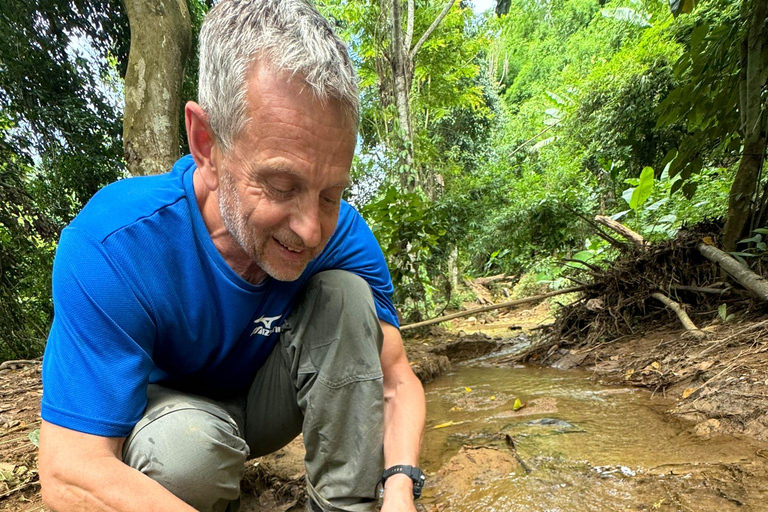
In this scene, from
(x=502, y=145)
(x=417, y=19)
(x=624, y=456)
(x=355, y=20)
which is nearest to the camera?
(x=624, y=456)

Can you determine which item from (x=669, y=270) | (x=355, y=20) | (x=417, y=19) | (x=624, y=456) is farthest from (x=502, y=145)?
(x=624, y=456)

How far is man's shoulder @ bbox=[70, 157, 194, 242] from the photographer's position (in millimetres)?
850

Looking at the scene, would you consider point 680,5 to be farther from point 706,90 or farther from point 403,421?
point 403,421

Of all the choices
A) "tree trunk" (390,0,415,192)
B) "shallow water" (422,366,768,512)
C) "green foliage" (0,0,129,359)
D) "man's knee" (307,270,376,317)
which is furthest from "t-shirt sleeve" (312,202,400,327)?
"tree trunk" (390,0,415,192)

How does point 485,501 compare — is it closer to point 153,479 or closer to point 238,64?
point 153,479

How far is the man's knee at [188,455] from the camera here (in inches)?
32.4

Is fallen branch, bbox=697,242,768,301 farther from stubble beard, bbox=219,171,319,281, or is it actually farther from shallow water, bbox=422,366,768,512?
stubble beard, bbox=219,171,319,281

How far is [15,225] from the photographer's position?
3.72 metres

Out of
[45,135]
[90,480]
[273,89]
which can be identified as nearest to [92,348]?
[90,480]

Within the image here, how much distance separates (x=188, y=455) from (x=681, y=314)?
280cm

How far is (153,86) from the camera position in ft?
11.0

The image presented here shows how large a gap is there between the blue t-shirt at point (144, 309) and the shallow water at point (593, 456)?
747mm

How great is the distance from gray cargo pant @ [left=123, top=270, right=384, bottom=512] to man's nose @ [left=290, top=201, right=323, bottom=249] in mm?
273

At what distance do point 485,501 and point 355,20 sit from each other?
396 inches
